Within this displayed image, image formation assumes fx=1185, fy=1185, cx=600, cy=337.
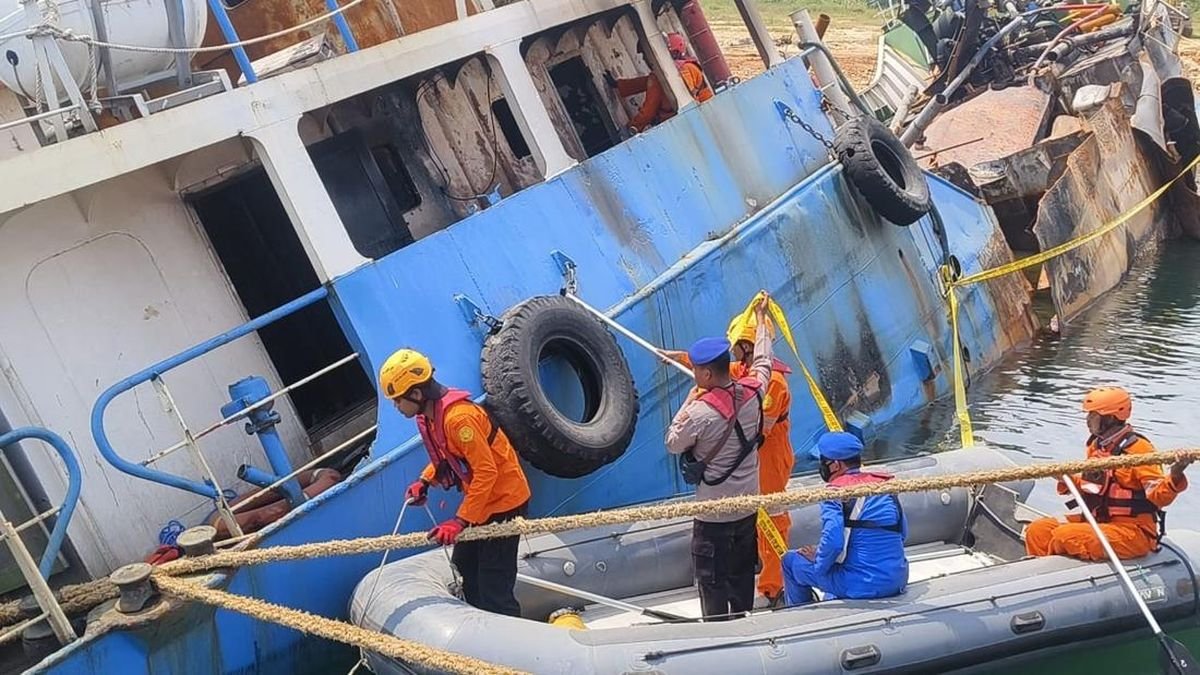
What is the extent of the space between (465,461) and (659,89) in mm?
4472

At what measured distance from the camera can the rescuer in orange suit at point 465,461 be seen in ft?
17.5

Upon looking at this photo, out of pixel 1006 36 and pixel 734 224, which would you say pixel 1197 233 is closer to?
pixel 1006 36

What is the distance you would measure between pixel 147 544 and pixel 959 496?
464 centimetres

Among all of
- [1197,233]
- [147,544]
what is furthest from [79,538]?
[1197,233]

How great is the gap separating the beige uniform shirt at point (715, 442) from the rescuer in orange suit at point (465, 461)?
31.3 inches

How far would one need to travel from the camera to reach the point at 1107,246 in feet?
44.7

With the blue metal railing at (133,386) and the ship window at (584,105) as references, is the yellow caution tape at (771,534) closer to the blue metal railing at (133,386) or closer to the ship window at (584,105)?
the blue metal railing at (133,386)

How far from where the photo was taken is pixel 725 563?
587 cm

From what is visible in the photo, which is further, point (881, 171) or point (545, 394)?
point (881, 171)

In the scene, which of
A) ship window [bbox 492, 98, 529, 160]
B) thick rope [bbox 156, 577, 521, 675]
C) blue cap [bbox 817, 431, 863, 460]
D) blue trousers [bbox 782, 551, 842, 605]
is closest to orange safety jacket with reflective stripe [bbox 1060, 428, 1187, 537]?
blue cap [bbox 817, 431, 863, 460]

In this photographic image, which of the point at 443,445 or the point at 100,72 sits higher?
the point at 100,72

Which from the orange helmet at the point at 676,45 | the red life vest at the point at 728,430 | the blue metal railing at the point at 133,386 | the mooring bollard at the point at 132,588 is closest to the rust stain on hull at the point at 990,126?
the orange helmet at the point at 676,45

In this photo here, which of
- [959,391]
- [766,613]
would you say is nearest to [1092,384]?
[959,391]

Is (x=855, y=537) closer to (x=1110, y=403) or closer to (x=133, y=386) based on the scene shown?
(x=1110, y=403)
